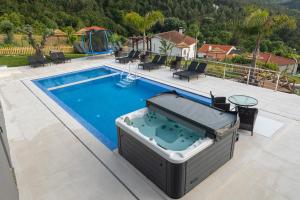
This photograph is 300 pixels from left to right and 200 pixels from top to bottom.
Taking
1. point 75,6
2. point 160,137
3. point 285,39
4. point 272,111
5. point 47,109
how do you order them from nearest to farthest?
1. point 160,137
2. point 272,111
3. point 47,109
4. point 75,6
5. point 285,39

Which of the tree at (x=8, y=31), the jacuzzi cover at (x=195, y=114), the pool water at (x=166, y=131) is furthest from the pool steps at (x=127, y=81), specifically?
the tree at (x=8, y=31)

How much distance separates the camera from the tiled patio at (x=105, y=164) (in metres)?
Answer: 3.33

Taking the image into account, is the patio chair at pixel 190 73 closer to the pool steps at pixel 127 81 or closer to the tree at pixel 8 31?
the pool steps at pixel 127 81

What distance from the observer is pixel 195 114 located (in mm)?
4176

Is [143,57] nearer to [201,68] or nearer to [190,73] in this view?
[190,73]

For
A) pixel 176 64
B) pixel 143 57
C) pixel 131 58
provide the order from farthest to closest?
1. pixel 131 58
2. pixel 143 57
3. pixel 176 64

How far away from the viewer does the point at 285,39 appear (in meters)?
43.6

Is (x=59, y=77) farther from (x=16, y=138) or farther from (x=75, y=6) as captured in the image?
(x=75, y=6)

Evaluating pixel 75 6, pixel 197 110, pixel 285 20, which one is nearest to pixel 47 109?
pixel 197 110

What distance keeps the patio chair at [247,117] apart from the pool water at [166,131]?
140cm

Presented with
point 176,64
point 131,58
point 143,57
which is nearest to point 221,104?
point 176,64

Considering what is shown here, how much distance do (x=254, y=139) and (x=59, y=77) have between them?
8.83 metres

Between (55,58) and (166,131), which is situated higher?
(55,58)

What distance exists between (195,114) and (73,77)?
7.85 metres
